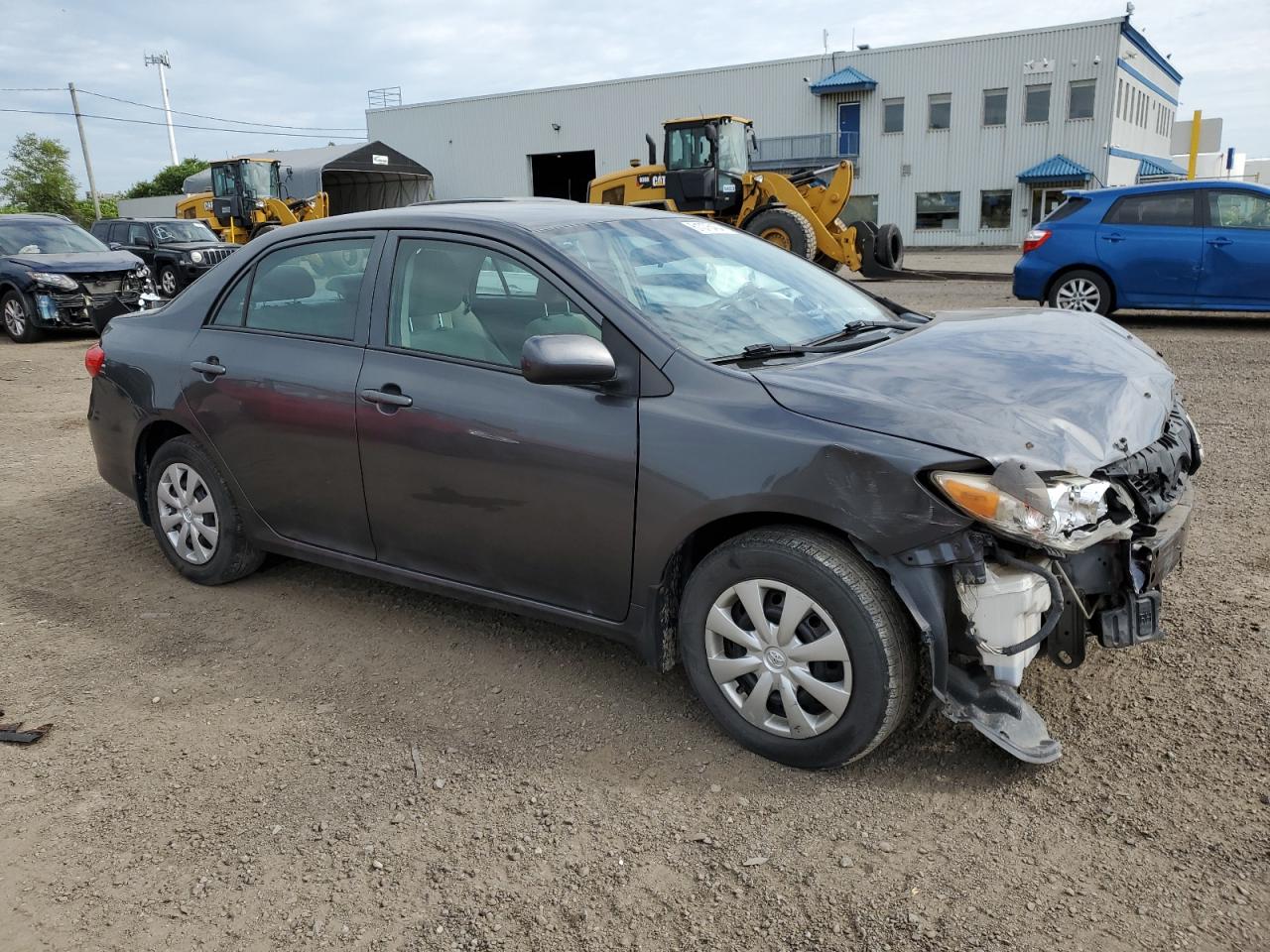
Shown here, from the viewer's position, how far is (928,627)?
2678mm

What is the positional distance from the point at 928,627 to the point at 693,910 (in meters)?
0.96

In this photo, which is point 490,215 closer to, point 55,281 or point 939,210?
point 55,281

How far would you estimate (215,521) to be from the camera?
14.5 ft

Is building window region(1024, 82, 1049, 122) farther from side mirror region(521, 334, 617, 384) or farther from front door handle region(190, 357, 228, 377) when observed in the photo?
side mirror region(521, 334, 617, 384)

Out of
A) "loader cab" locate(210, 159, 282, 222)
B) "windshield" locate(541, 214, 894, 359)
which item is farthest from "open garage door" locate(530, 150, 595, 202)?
"windshield" locate(541, 214, 894, 359)

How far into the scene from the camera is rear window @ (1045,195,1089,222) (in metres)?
11.1

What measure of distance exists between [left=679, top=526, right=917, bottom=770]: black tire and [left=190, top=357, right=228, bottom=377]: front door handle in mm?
2395

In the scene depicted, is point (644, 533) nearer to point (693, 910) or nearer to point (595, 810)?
point (595, 810)

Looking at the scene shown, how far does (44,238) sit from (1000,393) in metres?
15.9

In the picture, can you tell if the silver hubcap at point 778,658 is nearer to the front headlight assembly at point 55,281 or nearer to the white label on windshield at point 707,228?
the white label on windshield at point 707,228

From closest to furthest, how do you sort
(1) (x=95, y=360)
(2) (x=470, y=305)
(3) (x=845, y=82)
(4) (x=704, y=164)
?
(2) (x=470, y=305)
(1) (x=95, y=360)
(4) (x=704, y=164)
(3) (x=845, y=82)

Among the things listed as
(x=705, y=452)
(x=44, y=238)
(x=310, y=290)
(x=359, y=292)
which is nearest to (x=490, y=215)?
(x=359, y=292)

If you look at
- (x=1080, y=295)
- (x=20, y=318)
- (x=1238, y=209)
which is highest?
(x=1238, y=209)

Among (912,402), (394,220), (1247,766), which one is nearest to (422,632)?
(394,220)
